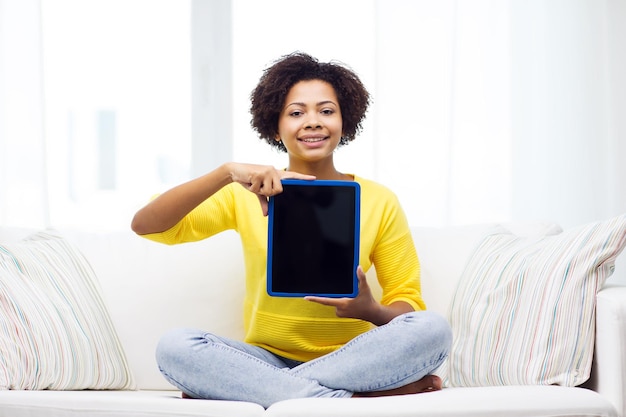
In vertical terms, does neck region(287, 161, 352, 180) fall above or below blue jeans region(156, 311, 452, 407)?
above

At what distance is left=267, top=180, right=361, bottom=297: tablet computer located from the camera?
5.29 ft

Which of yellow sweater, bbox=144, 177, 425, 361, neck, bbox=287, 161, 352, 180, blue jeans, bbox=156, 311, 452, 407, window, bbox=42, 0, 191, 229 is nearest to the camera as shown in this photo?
blue jeans, bbox=156, 311, 452, 407

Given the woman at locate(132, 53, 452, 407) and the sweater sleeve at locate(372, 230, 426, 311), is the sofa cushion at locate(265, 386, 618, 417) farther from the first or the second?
the sweater sleeve at locate(372, 230, 426, 311)

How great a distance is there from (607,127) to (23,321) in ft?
6.95

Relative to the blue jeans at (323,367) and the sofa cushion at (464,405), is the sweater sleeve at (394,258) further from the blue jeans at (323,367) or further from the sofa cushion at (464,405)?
the sofa cushion at (464,405)

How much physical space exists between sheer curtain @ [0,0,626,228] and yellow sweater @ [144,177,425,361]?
0.95 meters

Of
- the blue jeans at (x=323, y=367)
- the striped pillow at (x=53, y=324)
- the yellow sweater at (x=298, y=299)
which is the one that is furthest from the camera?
the yellow sweater at (x=298, y=299)

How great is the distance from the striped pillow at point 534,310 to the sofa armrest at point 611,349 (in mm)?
25

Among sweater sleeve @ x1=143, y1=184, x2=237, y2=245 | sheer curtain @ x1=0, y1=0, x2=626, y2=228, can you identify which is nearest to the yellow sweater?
sweater sleeve @ x1=143, y1=184, x2=237, y2=245

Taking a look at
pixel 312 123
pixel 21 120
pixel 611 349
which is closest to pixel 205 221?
pixel 312 123

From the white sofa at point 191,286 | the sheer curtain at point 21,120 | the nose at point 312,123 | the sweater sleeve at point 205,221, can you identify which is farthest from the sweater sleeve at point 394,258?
the sheer curtain at point 21,120

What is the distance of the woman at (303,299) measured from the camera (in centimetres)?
149

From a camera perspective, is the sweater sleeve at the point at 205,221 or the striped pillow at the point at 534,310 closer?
the striped pillow at the point at 534,310

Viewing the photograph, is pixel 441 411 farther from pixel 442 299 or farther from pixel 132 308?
pixel 132 308
